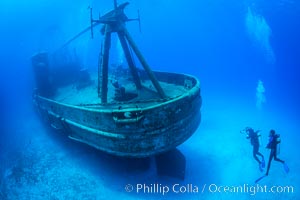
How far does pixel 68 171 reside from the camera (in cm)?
899

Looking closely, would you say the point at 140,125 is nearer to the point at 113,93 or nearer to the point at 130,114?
the point at 130,114

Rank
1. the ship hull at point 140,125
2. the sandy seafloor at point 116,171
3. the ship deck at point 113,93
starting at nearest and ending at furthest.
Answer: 1. the ship hull at point 140,125
2. the sandy seafloor at point 116,171
3. the ship deck at point 113,93

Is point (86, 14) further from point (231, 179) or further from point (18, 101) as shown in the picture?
point (231, 179)

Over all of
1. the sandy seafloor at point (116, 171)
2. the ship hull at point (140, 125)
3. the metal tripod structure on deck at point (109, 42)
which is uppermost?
the metal tripod structure on deck at point (109, 42)

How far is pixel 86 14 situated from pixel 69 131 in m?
37.3

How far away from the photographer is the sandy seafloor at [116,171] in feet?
26.5

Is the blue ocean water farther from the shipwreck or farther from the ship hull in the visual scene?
the ship hull

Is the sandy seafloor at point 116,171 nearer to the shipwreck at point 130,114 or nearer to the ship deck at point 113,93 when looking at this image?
the shipwreck at point 130,114

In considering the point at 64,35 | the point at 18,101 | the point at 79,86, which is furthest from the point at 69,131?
the point at 64,35

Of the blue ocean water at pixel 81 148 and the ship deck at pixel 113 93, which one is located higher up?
the ship deck at pixel 113 93

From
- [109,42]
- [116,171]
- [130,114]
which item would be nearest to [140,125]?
[130,114]

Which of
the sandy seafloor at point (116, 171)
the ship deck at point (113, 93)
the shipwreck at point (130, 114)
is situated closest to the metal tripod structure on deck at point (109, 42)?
the shipwreck at point (130, 114)

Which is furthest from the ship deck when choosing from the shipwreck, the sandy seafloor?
the sandy seafloor

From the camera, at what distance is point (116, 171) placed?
8609 millimetres
